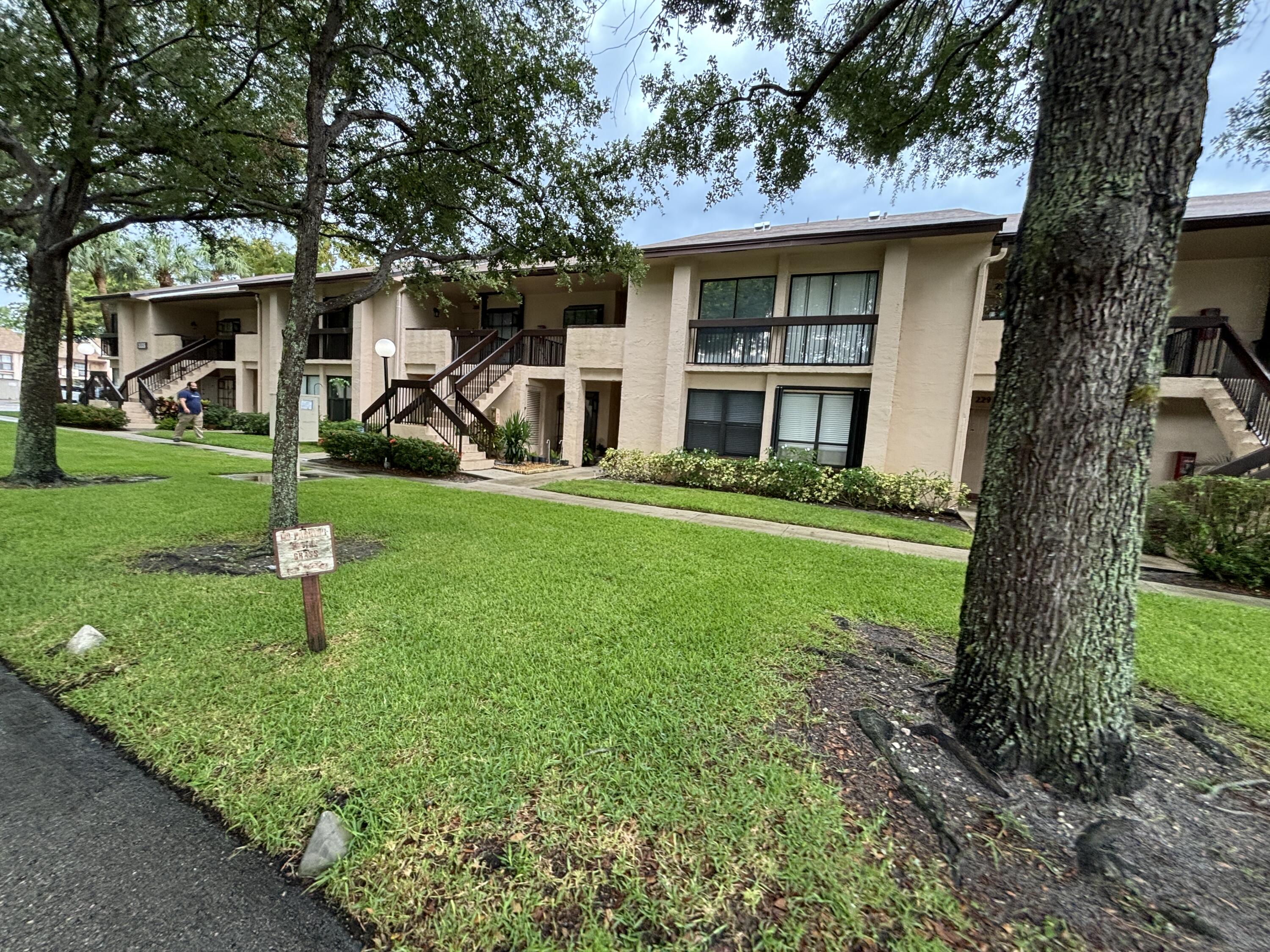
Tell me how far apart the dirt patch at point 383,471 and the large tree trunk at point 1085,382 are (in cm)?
1117

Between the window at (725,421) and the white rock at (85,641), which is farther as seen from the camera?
the window at (725,421)

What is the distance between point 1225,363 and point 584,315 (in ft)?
51.0

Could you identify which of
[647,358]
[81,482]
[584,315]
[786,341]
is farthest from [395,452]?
[786,341]

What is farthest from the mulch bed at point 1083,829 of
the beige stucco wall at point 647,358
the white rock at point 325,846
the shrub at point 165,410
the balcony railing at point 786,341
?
the shrub at point 165,410

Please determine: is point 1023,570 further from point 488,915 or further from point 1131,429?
point 488,915

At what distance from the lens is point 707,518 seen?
30.0 feet

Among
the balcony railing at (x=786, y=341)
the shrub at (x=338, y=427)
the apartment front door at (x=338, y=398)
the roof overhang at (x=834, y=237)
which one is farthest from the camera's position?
the apartment front door at (x=338, y=398)

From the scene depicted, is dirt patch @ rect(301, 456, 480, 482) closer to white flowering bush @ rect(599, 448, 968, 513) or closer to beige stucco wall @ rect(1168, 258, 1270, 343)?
white flowering bush @ rect(599, 448, 968, 513)

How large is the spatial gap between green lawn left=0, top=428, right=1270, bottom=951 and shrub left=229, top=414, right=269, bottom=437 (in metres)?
15.2

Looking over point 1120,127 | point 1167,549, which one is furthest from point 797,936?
point 1167,549

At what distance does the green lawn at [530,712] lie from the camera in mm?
1838

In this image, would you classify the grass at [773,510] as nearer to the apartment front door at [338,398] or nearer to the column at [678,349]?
the column at [678,349]

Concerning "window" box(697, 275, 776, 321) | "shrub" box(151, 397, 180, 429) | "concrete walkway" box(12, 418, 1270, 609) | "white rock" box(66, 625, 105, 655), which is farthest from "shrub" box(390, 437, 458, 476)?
"shrub" box(151, 397, 180, 429)

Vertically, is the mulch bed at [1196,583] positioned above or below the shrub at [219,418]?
below
